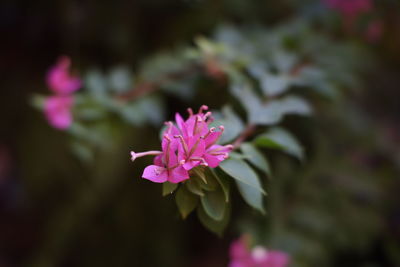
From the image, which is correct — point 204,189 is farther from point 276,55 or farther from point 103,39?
point 103,39

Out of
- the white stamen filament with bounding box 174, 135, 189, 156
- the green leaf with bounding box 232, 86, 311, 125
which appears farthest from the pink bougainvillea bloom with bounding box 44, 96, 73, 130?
the white stamen filament with bounding box 174, 135, 189, 156

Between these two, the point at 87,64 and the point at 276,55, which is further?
the point at 87,64

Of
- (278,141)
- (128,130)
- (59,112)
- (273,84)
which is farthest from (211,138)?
(128,130)

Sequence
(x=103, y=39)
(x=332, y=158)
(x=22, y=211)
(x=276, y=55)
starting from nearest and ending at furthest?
(x=276, y=55)
(x=332, y=158)
(x=103, y=39)
(x=22, y=211)

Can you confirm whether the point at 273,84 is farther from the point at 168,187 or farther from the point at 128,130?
the point at 128,130

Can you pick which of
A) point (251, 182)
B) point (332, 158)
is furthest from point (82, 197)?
point (251, 182)

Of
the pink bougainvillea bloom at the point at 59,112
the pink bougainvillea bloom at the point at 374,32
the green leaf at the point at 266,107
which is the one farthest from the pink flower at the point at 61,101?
the pink bougainvillea bloom at the point at 374,32

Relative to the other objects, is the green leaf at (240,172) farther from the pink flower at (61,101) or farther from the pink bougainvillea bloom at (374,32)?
the pink bougainvillea bloom at (374,32)
